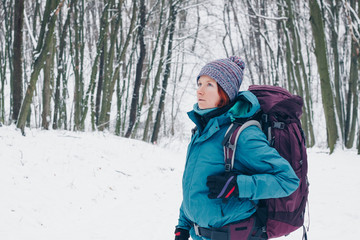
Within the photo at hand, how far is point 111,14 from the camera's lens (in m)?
9.86

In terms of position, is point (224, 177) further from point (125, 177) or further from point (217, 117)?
point (125, 177)

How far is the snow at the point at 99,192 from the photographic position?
12.4 feet

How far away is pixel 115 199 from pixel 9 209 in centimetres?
186

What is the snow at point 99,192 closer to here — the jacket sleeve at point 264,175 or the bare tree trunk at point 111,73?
the bare tree trunk at point 111,73

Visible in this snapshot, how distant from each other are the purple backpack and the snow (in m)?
2.74

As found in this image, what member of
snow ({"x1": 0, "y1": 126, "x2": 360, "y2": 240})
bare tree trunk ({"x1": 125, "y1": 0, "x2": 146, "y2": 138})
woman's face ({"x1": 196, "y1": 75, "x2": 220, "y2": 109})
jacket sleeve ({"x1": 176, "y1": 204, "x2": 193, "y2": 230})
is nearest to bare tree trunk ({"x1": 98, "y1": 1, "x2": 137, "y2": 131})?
bare tree trunk ({"x1": 125, "y1": 0, "x2": 146, "y2": 138})

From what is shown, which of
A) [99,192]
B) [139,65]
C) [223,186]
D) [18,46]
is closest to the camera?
A: [223,186]

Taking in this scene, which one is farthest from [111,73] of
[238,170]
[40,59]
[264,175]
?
[264,175]

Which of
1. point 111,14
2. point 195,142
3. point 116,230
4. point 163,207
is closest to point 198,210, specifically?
point 195,142

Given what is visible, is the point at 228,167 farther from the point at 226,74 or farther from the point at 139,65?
the point at 139,65

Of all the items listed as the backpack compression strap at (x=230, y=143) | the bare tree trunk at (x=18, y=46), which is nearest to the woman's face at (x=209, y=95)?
the backpack compression strap at (x=230, y=143)

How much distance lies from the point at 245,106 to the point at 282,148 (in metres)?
0.28

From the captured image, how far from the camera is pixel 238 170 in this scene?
148cm

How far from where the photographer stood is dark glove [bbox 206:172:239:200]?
1.36 meters
